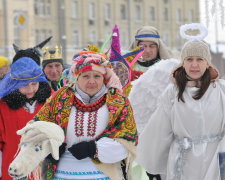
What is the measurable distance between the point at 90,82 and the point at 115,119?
0.33m

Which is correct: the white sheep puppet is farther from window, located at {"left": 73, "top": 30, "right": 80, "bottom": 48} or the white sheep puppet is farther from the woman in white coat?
window, located at {"left": 73, "top": 30, "right": 80, "bottom": 48}

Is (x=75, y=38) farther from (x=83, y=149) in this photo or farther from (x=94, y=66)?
(x=83, y=149)

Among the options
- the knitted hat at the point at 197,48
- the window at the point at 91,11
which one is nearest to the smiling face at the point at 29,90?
the knitted hat at the point at 197,48

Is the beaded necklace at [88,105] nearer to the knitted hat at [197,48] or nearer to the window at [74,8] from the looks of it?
the knitted hat at [197,48]

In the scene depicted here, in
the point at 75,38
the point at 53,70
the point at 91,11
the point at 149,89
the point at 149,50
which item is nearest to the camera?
the point at 149,89

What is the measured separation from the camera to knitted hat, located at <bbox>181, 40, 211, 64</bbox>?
4.30 meters

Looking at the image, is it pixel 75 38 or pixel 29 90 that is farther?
pixel 75 38

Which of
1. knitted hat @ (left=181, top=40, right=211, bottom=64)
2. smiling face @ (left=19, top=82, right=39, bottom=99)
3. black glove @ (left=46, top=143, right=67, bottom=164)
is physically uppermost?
knitted hat @ (left=181, top=40, right=211, bottom=64)

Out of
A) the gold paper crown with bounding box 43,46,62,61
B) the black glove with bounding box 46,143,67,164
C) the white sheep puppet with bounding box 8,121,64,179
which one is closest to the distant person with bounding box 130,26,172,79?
the gold paper crown with bounding box 43,46,62,61

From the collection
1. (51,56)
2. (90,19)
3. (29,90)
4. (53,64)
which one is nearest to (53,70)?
(53,64)

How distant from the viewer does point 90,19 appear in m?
42.4

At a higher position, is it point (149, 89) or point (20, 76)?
point (20, 76)

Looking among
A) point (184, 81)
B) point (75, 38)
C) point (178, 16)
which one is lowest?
point (184, 81)

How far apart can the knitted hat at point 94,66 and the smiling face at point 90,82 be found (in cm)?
3
